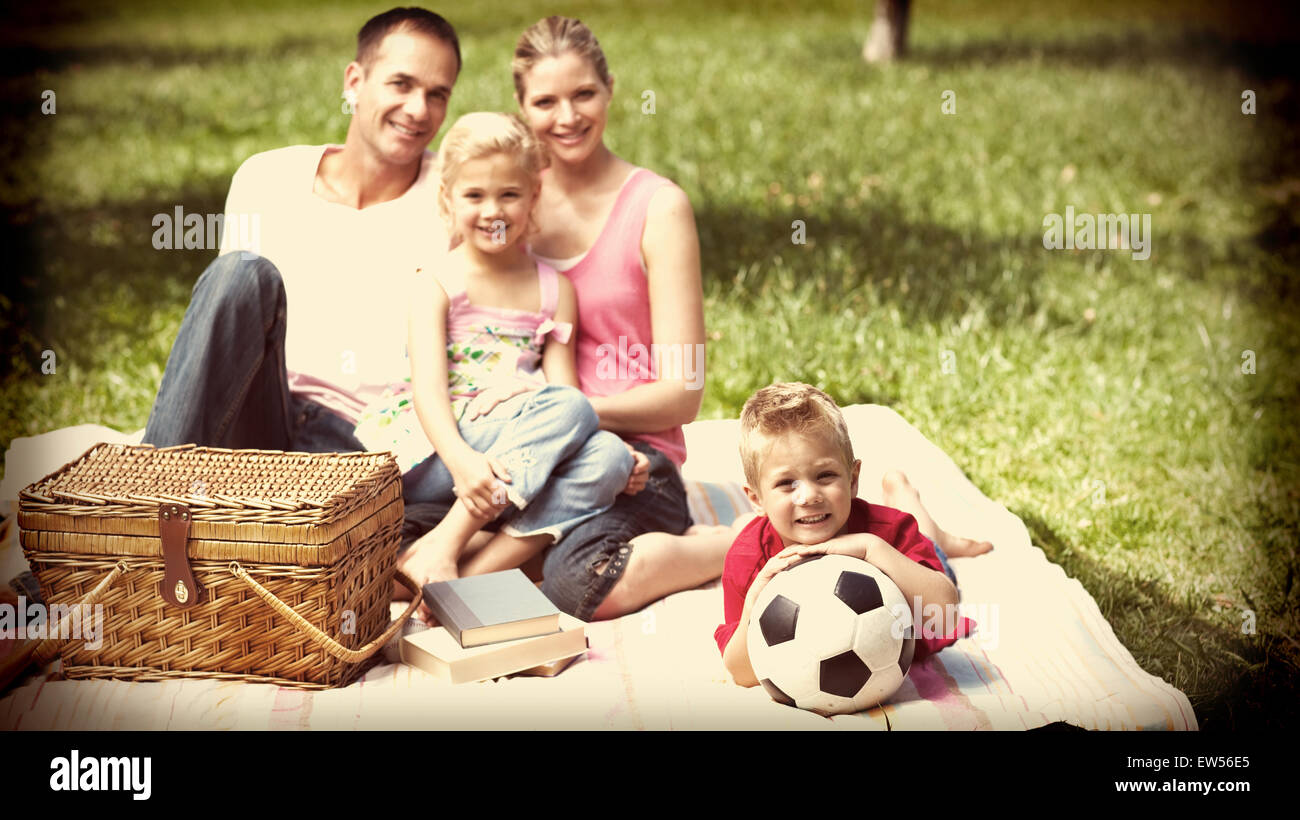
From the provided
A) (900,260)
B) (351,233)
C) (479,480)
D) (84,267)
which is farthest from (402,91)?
(84,267)

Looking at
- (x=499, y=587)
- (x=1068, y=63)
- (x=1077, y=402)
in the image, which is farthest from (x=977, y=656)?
(x=1068, y=63)

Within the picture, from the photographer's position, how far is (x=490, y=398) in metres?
2.94

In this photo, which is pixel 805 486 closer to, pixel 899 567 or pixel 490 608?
pixel 899 567

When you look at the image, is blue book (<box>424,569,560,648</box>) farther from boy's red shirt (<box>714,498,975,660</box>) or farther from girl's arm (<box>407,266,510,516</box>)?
boy's red shirt (<box>714,498,975,660</box>)

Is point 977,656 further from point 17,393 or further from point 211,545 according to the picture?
point 17,393

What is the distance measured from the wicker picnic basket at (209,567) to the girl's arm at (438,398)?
30 centimetres

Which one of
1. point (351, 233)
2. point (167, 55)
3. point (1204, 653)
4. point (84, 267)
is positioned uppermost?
point (167, 55)

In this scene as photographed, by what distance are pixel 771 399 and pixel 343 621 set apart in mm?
913

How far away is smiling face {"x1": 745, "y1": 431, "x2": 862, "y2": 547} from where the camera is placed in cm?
243

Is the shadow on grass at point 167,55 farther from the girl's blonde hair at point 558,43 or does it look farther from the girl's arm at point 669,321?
the girl's arm at point 669,321

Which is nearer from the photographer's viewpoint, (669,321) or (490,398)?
(490,398)

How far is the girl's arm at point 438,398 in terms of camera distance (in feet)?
9.38

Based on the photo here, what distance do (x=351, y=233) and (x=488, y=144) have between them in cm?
53
